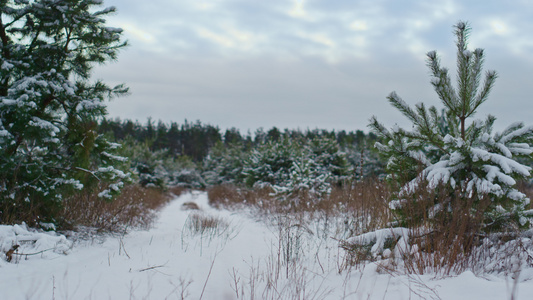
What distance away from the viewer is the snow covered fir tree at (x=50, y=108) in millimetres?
4598

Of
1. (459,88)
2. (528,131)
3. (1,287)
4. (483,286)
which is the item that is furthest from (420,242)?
(1,287)

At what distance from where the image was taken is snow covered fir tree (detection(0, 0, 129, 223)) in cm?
460

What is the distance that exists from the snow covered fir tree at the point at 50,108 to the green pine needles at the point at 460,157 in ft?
13.8

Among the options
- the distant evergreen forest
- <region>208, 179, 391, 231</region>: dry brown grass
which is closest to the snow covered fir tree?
the distant evergreen forest

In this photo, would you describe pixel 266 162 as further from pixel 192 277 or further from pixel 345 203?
pixel 192 277

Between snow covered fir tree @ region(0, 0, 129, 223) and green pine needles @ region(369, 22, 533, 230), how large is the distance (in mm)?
4197

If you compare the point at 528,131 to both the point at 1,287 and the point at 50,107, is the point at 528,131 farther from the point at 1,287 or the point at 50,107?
the point at 50,107

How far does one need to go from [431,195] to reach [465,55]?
1594 millimetres

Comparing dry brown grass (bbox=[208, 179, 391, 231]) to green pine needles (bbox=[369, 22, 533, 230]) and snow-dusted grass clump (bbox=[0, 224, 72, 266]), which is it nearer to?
green pine needles (bbox=[369, 22, 533, 230])

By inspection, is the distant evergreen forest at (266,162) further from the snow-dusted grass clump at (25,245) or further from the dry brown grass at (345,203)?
the snow-dusted grass clump at (25,245)

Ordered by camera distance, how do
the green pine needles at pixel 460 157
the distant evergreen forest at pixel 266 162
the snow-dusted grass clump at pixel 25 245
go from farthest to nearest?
1. the distant evergreen forest at pixel 266 162
2. the snow-dusted grass clump at pixel 25 245
3. the green pine needles at pixel 460 157

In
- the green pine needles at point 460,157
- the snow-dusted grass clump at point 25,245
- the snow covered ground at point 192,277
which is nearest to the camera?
the snow covered ground at point 192,277

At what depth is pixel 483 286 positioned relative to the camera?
90.9 inches

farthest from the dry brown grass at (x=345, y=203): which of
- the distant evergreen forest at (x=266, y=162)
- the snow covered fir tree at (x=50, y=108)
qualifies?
the snow covered fir tree at (x=50, y=108)
